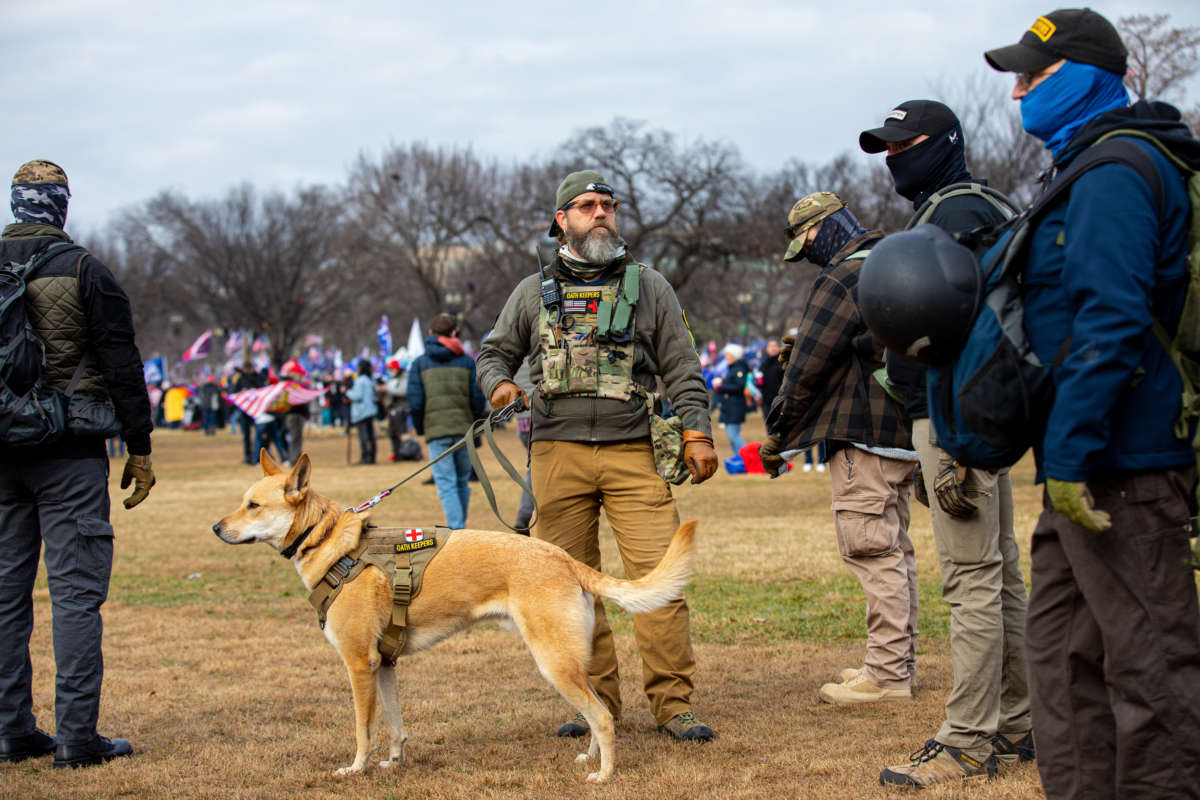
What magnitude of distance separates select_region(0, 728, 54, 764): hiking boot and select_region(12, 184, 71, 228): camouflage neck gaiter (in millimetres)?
2376

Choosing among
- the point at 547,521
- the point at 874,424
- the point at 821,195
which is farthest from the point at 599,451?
the point at 821,195

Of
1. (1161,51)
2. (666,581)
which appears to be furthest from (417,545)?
(1161,51)

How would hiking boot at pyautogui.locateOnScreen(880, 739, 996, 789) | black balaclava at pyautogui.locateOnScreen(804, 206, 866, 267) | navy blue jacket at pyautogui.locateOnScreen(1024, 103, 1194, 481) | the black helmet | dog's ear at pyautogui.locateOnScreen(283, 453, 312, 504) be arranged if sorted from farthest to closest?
black balaclava at pyautogui.locateOnScreen(804, 206, 866, 267) → dog's ear at pyautogui.locateOnScreen(283, 453, 312, 504) → hiking boot at pyautogui.locateOnScreen(880, 739, 996, 789) → the black helmet → navy blue jacket at pyautogui.locateOnScreen(1024, 103, 1194, 481)

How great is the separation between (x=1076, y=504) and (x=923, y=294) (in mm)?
665

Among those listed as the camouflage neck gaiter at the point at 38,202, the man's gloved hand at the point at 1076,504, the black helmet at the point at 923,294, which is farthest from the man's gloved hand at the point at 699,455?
the camouflage neck gaiter at the point at 38,202

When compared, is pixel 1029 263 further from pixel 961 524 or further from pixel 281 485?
pixel 281 485

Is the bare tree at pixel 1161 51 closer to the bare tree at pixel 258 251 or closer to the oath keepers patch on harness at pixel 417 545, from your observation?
the oath keepers patch on harness at pixel 417 545

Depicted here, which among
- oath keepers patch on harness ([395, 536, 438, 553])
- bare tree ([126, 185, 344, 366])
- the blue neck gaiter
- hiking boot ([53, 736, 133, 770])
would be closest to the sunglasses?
oath keepers patch on harness ([395, 536, 438, 553])

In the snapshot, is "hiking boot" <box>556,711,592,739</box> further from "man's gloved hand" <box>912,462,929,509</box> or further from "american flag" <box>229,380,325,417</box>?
"american flag" <box>229,380,325,417</box>

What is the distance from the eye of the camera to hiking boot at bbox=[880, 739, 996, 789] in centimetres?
395

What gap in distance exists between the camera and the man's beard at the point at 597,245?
4957 millimetres

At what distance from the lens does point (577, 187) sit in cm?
505

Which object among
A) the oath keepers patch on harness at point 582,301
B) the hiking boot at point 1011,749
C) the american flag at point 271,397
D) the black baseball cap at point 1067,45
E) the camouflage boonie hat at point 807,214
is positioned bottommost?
the american flag at point 271,397

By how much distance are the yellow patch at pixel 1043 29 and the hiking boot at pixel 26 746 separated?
4.98m
